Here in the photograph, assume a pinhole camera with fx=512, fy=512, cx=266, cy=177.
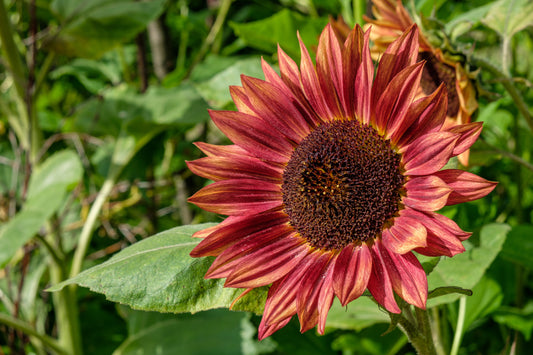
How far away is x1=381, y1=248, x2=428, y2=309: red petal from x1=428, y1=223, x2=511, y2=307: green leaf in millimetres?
212

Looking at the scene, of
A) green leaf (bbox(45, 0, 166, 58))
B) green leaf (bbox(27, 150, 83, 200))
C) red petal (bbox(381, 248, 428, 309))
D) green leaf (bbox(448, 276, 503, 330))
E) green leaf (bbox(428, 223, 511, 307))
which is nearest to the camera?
red petal (bbox(381, 248, 428, 309))

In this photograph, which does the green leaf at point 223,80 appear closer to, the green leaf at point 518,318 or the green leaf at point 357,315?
the green leaf at point 357,315

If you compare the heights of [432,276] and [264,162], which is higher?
[264,162]

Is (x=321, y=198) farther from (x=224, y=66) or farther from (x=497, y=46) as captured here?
(x=497, y=46)

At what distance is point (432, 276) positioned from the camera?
28.2 inches

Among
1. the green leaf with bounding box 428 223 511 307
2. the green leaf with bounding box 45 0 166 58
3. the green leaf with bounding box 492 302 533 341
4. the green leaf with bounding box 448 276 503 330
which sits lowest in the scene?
the green leaf with bounding box 492 302 533 341

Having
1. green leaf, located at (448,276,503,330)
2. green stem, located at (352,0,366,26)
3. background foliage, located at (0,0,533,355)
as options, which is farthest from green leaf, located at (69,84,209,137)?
green leaf, located at (448,276,503,330)

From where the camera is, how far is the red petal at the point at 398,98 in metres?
0.48

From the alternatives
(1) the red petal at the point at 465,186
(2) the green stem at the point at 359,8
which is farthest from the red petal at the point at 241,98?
(2) the green stem at the point at 359,8

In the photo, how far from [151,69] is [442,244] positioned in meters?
1.77

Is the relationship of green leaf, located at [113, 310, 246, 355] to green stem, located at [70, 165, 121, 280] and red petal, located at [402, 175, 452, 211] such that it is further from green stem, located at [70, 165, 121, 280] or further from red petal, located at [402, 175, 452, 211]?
red petal, located at [402, 175, 452, 211]

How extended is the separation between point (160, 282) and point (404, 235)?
26 cm

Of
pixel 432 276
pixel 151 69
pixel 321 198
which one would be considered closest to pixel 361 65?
pixel 321 198

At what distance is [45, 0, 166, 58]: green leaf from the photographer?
1268mm
